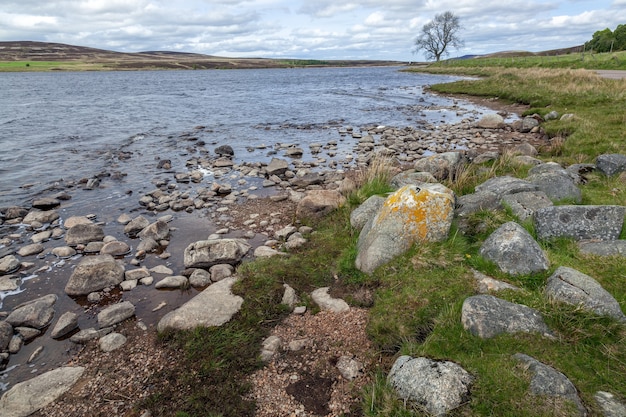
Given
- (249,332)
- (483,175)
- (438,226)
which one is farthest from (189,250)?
(483,175)

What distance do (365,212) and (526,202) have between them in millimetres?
3806

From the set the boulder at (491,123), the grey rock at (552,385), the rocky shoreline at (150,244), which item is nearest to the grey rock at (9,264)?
the rocky shoreline at (150,244)

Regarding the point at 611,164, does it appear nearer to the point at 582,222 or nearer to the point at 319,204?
the point at 582,222

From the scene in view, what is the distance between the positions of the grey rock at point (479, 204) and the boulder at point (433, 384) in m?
4.66

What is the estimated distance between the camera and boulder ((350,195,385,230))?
9.23 m

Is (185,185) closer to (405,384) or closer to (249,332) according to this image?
(249,332)

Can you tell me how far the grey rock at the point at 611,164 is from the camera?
10961 millimetres

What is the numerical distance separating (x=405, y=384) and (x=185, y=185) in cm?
1317

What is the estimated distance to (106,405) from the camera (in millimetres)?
5004

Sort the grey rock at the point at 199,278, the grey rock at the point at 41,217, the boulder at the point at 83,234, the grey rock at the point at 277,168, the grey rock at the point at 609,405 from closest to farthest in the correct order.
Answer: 1. the grey rock at the point at 609,405
2. the grey rock at the point at 199,278
3. the boulder at the point at 83,234
4. the grey rock at the point at 41,217
5. the grey rock at the point at 277,168

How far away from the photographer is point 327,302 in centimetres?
690

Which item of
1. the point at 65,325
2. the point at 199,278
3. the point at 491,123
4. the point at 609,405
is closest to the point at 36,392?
the point at 65,325

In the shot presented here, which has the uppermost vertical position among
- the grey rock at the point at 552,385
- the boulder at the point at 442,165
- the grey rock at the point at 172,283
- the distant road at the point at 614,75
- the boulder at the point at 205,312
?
the distant road at the point at 614,75

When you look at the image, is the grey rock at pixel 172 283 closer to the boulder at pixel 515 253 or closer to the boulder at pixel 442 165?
the boulder at pixel 515 253
